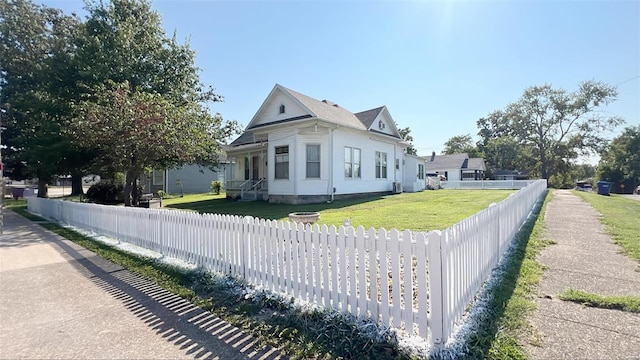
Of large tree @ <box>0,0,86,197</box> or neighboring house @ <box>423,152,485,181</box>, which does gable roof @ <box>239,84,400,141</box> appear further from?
neighboring house @ <box>423,152,485,181</box>

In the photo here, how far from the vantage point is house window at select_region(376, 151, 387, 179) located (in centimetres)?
2113

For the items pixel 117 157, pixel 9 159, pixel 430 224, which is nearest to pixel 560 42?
pixel 430 224

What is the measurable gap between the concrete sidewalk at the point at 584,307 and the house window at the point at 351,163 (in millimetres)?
11450

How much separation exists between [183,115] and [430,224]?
32.2ft

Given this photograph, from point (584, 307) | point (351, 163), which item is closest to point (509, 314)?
point (584, 307)

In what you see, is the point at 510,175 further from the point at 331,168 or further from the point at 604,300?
the point at 604,300

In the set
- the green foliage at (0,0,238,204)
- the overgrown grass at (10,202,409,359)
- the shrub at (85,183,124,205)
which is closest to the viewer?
the overgrown grass at (10,202,409,359)

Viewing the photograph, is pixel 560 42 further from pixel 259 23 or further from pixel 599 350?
pixel 599 350

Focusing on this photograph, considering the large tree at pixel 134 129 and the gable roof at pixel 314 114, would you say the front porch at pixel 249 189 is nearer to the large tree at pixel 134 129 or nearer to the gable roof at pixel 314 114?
the gable roof at pixel 314 114

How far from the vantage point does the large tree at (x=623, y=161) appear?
42.5m

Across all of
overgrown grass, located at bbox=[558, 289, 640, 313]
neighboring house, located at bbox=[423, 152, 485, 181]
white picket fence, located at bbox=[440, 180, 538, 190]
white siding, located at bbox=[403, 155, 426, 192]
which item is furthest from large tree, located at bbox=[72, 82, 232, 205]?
neighboring house, located at bbox=[423, 152, 485, 181]

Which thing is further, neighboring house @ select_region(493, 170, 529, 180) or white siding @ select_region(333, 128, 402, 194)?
neighboring house @ select_region(493, 170, 529, 180)

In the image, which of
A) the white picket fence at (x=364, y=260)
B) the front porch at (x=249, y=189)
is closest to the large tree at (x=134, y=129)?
the white picket fence at (x=364, y=260)

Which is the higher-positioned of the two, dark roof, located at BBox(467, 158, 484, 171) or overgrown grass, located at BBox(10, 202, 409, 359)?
dark roof, located at BBox(467, 158, 484, 171)
